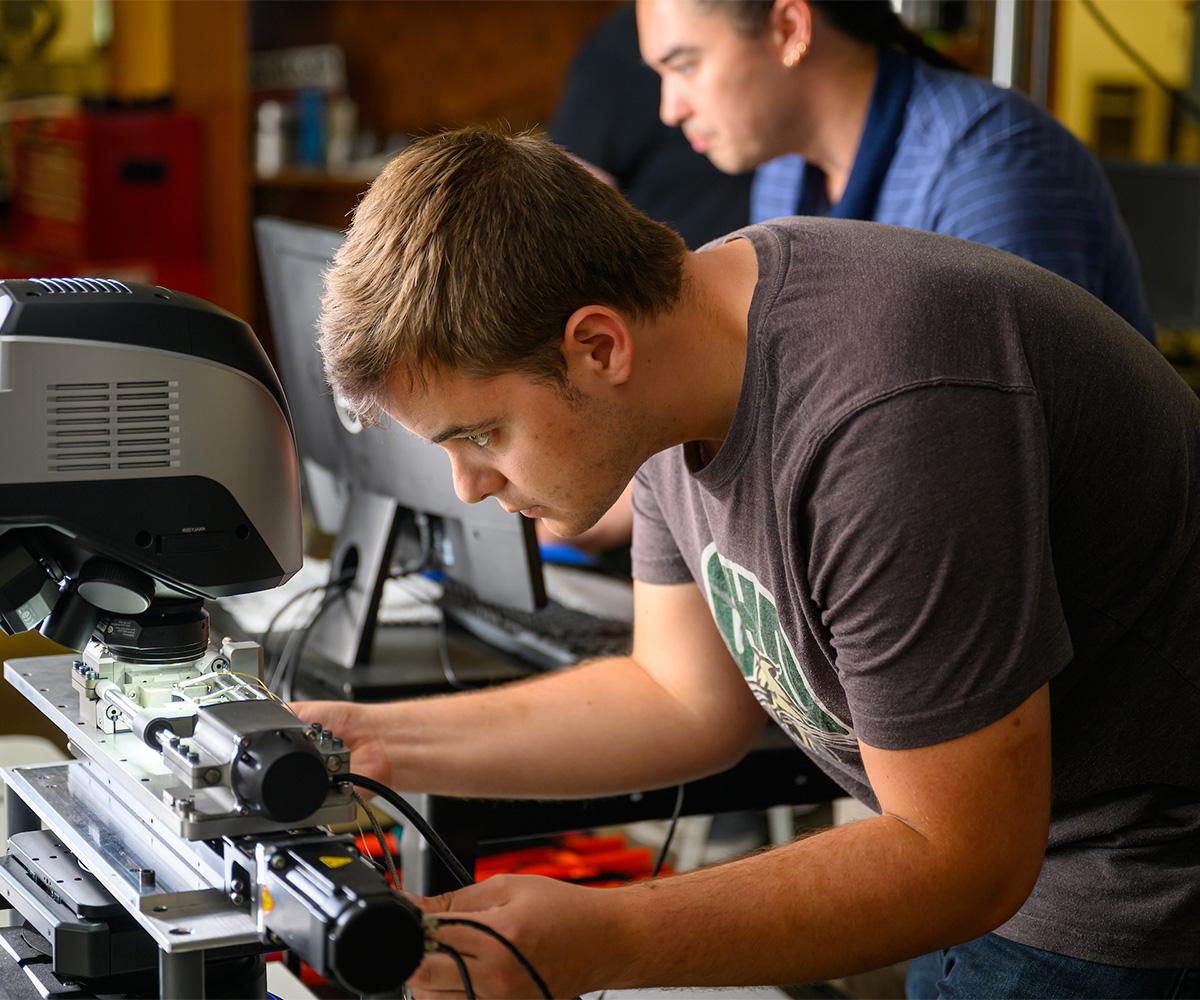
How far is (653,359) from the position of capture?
42.8 inches

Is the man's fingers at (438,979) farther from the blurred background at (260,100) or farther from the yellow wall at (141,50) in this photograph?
the yellow wall at (141,50)

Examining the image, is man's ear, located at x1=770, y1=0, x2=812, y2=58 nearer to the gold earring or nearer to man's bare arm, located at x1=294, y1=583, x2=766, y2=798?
Result: the gold earring

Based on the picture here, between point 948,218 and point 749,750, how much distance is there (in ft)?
2.52

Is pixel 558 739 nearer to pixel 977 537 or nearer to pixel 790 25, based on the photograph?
pixel 977 537

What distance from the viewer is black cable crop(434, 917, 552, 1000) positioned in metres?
0.85

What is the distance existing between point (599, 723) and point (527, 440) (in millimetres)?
385

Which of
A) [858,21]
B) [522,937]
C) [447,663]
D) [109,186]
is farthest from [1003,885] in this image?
[109,186]

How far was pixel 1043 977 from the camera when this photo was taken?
1229 millimetres

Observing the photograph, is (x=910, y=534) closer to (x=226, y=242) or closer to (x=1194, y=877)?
(x=1194, y=877)

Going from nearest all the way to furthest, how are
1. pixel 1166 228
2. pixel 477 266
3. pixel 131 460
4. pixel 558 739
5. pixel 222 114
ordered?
pixel 131 460, pixel 477 266, pixel 558 739, pixel 1166 228, pixel 222 114

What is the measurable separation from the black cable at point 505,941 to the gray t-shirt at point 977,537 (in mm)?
288

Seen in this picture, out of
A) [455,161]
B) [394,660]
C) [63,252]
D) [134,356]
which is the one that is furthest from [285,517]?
[63,252]

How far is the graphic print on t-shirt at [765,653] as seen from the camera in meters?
1.17

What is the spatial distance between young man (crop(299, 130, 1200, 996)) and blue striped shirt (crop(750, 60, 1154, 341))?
755mm
